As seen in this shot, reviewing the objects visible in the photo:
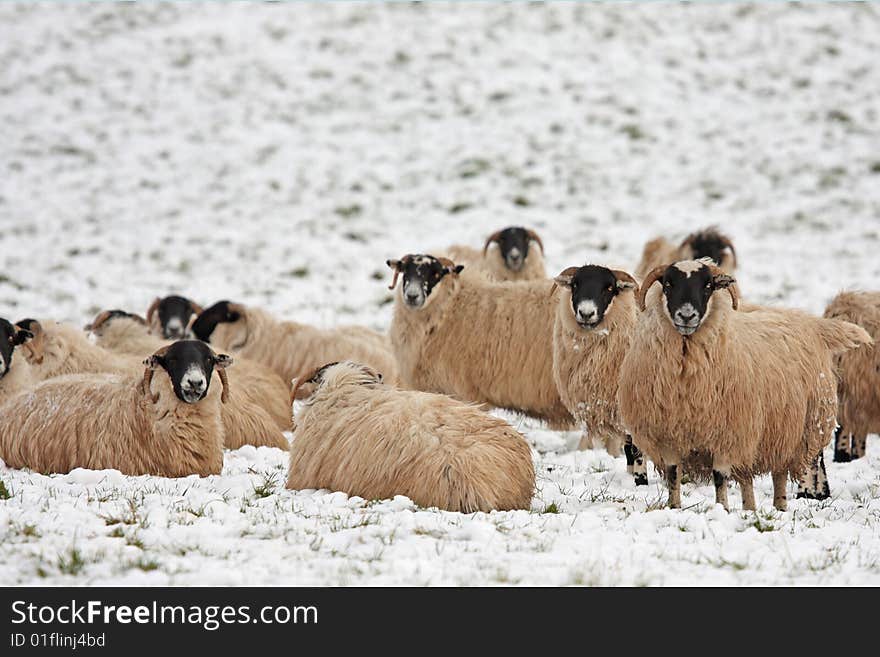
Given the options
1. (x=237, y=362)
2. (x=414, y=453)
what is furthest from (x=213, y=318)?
(x=414, y=453)

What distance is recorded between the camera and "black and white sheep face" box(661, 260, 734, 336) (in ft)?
22.7

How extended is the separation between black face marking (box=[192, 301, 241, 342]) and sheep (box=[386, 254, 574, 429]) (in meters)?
2.51

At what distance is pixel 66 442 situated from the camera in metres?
8.09

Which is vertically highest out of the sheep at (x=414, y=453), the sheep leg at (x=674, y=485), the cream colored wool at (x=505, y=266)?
the cream colored wool at (x=505, y=266)

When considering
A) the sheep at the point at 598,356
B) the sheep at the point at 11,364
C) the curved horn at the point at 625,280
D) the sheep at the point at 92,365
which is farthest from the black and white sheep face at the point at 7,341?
the curved horn at the point at 625,280

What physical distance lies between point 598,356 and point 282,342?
483cm

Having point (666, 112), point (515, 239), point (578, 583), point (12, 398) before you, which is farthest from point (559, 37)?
point (578, 583)

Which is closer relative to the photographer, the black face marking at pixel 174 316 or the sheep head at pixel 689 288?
the sheep head at pixel 689 288

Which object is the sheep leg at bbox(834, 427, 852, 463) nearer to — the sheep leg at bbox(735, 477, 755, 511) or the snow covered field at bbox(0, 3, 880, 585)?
the snow covered field at bbox(0, 3, 880, 585)

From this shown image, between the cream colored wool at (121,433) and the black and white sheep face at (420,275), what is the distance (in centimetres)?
271

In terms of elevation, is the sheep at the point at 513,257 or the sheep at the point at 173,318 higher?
the sheep at the point at 513,257

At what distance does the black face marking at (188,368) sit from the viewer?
7.84 m

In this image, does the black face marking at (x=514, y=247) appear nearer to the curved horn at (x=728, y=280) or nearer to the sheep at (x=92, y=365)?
the sheep at (x=92, y=365)
